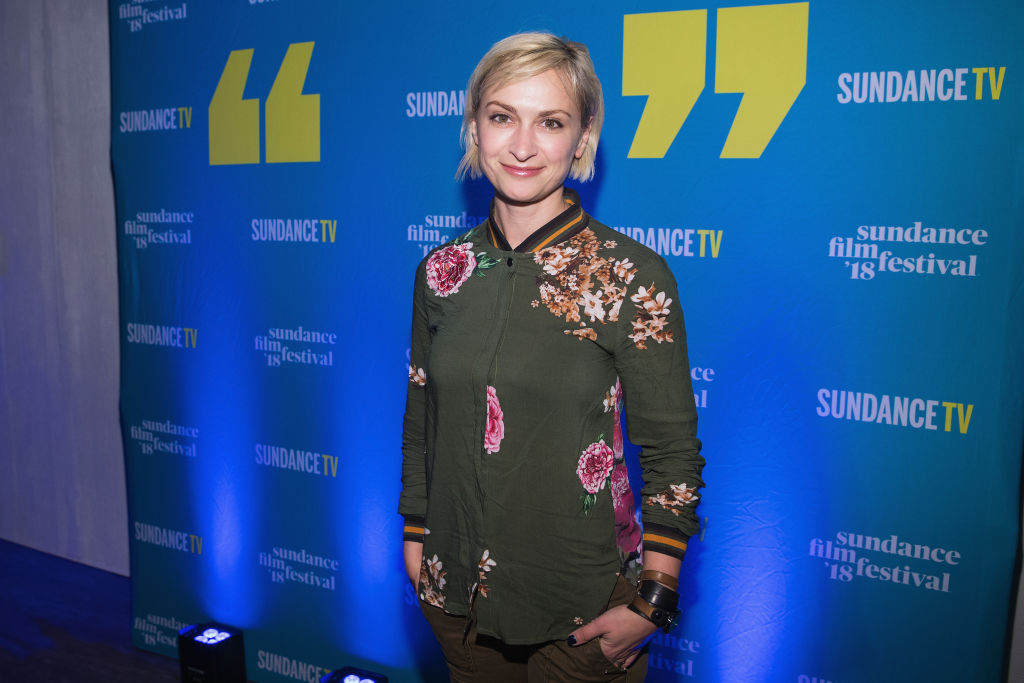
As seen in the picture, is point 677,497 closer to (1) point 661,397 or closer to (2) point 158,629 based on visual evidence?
(1) point 661,397

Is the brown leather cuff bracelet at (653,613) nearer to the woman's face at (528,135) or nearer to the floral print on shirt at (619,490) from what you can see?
the floral print on shirt at (619,490)

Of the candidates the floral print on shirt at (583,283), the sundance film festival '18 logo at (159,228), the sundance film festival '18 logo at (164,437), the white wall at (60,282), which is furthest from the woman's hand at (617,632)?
the white wall at (60,282)

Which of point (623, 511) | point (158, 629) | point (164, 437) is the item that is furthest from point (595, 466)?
point (158, 629)

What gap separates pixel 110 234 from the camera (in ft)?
10.0

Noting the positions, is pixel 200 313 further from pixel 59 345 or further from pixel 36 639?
pixel 36 639

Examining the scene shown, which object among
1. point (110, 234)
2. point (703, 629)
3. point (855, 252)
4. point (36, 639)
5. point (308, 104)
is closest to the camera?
point (855, 252)

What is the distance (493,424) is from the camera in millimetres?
1254

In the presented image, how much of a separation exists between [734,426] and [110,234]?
2.58 m

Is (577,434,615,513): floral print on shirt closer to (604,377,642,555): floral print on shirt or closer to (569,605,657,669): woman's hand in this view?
(604,377,642,555): floral print on shirt

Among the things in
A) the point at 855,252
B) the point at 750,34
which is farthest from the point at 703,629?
the point at 750,34

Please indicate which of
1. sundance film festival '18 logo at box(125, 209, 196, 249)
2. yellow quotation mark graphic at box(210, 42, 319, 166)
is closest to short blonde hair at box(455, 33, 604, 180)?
yellow quotation mark graphic at box(210, 42, 319, 166)

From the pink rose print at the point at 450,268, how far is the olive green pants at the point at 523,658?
59 cm

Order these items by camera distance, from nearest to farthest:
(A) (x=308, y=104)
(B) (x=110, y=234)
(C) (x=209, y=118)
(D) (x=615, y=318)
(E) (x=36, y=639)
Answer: (D) (x=615, y=318)
(A) (x=308, y=104)
(C) (x=209, y=118)
(E) (x=36, y=639)
(B) (x=110, y=234)

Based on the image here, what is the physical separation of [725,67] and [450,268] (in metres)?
0.90
